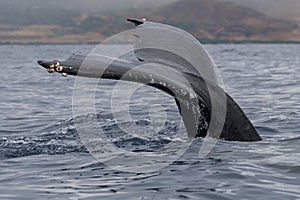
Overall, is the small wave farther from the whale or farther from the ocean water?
the whale

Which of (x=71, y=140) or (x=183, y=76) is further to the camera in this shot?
(x=71, y=140)

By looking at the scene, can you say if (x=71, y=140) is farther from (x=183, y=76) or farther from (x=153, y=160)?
(x=183, y=76)

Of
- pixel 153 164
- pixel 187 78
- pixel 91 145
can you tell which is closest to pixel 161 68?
pixel 187 78

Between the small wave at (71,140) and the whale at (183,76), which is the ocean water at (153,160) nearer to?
the small wave at (71,140)

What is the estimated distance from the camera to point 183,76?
23.9 feet

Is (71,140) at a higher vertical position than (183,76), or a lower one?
lower

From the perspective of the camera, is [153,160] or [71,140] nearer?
[153,160]

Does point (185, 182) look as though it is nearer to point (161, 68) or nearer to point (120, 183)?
point (120, 183)

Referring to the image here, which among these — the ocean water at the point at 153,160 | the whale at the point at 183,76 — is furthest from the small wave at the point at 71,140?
the whale at the point at 183,76

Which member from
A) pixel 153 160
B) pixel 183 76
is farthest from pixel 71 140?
pixel 183 76

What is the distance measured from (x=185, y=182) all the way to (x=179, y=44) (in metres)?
2.17

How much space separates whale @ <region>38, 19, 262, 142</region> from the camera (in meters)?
6.74

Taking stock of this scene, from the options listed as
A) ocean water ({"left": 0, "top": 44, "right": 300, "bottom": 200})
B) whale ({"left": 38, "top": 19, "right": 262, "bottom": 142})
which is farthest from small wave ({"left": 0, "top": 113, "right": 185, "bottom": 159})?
whale ({"left": 38, "top": 19, "right": 262, "bottom": 142})

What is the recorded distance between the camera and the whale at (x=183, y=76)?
674 cm
